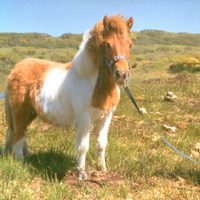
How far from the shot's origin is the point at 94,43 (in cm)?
506

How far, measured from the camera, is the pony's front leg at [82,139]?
5137mm

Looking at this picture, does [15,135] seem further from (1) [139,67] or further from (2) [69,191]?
(1) [139,67]

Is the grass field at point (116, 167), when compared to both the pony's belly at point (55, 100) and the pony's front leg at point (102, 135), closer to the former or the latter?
the pony's front leg at point (102, 135)

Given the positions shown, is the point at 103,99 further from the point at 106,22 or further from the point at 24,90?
the point at 24,90

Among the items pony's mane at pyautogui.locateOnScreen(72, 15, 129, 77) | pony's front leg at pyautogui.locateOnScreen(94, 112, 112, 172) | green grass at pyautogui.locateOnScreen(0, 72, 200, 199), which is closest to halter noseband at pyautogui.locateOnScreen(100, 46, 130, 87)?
pony's mane at pyautogui.locateOnScreen(72, 15, 129, 77)

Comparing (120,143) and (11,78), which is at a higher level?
(11,78)

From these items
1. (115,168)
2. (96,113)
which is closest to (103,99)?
(96,113)

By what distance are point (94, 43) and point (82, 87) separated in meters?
0.61

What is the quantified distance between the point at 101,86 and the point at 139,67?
27261 millimetres

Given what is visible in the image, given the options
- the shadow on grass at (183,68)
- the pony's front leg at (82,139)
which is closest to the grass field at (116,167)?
the pony's front leg at (82,139)

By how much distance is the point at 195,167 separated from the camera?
567 cm

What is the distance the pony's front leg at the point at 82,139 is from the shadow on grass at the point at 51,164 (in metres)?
0.29

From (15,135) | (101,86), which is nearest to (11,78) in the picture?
(15,135)

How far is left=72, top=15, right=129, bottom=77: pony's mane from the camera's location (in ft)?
15.8
